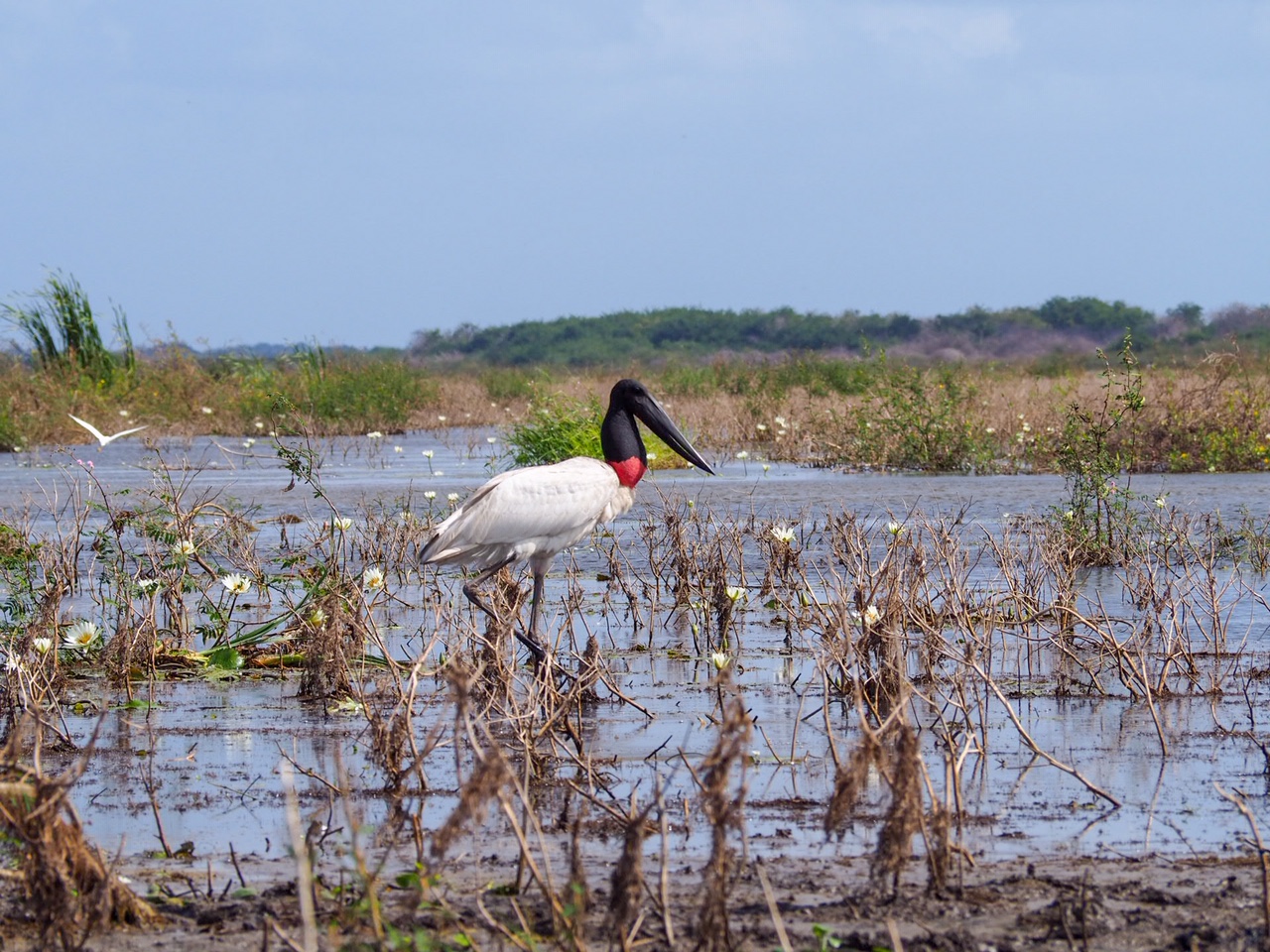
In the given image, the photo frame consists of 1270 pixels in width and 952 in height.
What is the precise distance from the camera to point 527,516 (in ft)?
22.8

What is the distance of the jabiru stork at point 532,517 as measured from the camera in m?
6.87

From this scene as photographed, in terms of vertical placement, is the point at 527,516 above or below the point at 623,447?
below

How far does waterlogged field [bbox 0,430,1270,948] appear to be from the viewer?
338cm

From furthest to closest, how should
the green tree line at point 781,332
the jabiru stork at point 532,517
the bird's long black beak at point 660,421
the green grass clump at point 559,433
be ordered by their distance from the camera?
1. the green tree line at point 781,332
2. the green grass clump at point 559,433
3. the bird's long black beak at point 660,421
4. the jabiru stork at point 532,517

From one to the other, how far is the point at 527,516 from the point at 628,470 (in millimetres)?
875

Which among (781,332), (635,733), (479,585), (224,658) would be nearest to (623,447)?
(479,585)

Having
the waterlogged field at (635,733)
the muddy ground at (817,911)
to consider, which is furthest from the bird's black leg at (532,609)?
the muddy ground at (817,911)

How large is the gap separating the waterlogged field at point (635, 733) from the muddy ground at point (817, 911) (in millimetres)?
23

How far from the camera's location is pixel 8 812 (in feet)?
10.6

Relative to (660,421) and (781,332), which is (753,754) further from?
(781,332)

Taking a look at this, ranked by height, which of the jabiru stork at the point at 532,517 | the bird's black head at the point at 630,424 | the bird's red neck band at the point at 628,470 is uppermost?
the bird's black head at the point at 630,424

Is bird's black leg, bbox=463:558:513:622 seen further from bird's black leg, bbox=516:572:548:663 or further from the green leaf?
the green leaf

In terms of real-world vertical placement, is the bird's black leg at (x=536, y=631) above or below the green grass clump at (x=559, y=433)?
below

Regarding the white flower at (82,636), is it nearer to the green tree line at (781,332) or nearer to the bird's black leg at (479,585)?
the bird's black leg at (479,585)
